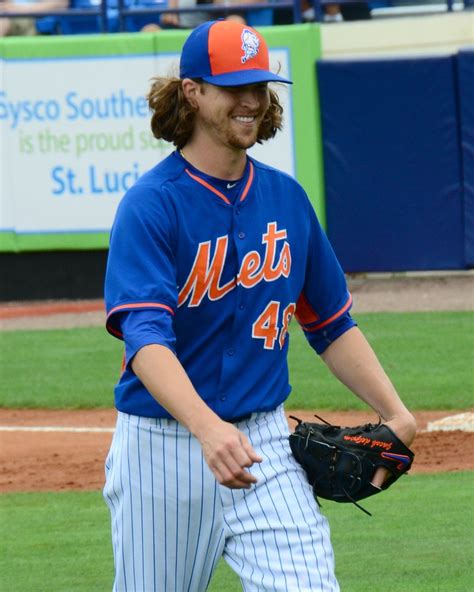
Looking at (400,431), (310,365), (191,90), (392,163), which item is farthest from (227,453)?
(392,163)

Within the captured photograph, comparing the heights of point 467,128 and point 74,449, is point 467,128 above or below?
above

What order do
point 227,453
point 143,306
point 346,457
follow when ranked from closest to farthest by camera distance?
point 227,453, point 143,306, point 346,457

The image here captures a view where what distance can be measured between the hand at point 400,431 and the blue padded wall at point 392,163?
33.9 ft

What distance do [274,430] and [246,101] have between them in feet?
2.63

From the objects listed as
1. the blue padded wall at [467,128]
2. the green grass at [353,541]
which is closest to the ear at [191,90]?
the green grass at [353,541]

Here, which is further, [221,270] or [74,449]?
[74,449]

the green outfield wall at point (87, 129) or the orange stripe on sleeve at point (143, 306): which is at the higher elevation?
the orange stripe on sleeve at point (143, 306)

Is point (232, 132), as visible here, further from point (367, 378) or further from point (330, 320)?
point (367, 378)

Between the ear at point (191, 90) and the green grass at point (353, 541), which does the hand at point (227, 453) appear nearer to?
the ear at point (191, 90)

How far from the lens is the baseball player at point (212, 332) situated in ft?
10.4

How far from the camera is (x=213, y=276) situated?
10.6 feet

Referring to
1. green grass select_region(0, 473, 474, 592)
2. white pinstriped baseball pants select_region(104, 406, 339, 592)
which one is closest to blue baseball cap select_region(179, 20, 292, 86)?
white pinstriped baseball pants select_region(104, 406, 339, 592)

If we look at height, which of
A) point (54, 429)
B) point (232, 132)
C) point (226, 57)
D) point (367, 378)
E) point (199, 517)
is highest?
point (226, 57)

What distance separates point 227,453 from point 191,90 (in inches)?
37.2
